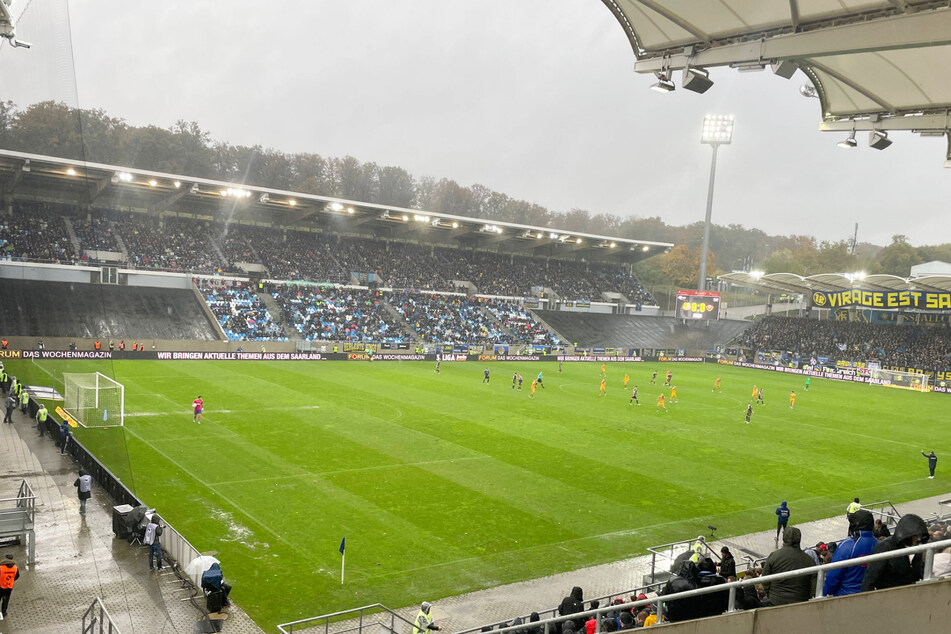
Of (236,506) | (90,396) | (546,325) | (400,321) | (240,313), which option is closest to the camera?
(236,506)

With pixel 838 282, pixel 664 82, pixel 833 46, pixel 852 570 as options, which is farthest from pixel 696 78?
pixel 838 282

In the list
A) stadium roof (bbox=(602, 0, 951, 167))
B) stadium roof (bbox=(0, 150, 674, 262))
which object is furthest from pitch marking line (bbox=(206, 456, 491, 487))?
stadium roof (bbox=(0, 150, 674, 262))

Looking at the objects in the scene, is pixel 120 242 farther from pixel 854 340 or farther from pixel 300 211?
pixel 854 340

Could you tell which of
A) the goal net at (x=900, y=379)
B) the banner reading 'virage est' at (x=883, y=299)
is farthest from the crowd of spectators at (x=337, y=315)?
the banner reading 'virage est' at (x=883, y=299)

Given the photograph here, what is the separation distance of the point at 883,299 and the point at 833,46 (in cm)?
6771

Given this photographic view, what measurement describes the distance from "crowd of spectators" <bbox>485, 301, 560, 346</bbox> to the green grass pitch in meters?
29.4

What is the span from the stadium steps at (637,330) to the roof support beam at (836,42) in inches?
2586

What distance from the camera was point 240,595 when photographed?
14.2 meters

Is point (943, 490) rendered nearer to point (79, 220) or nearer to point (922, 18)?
point (922, 18)

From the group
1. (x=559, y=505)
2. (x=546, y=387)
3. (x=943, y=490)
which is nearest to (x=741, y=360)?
(x=546, y=387)

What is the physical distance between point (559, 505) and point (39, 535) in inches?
529

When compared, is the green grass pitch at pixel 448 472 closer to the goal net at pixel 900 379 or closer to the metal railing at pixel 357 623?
the metal railing at pixel 357 623

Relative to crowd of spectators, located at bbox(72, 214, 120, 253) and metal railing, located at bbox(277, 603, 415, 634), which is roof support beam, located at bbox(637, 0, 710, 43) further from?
crowd of spectators, located at bbox(72, 214, 120, 253)

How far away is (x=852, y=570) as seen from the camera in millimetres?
6449
